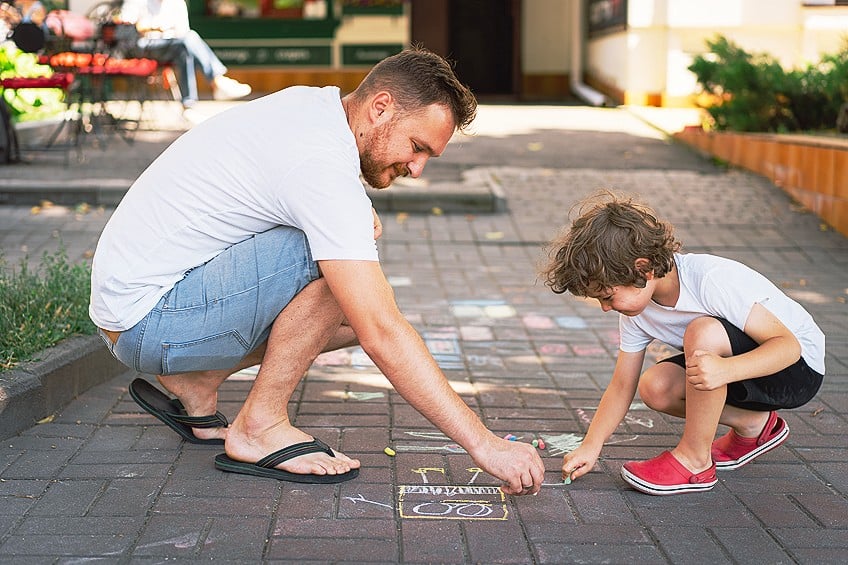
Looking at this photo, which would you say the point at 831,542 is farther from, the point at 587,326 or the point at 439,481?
the point at 587,326

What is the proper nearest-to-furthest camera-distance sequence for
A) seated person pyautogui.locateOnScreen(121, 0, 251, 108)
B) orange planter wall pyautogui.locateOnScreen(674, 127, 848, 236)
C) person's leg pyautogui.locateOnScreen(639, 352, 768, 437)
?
1. person's leg pyautogui.locateOnScreen(639, 352, 768, 437)
2. orange planter wall pyautogui.locateOnScreen(674, 127, 848, 236)
3. seated person pyautogui.locateOnScreen(121, 0, 251, 108)

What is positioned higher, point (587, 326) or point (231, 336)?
point (231, 336)

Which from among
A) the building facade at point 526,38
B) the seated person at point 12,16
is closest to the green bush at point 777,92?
the building facade at point 526,38

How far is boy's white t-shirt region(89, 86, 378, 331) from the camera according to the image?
2.72m

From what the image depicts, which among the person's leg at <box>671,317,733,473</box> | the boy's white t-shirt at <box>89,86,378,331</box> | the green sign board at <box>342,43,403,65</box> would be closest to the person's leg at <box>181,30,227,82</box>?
the green sign board at <box>342,43,403,65</box>

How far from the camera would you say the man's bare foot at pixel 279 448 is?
295 cm

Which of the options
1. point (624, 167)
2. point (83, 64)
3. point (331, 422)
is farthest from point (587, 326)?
point (83, 64)

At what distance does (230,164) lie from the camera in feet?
9.20

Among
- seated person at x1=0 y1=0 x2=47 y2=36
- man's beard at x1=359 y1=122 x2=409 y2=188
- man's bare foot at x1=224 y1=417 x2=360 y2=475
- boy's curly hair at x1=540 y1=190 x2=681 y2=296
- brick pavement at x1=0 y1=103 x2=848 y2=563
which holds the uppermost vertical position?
seated person at x1=0 y1=0 x2=47 y2=36

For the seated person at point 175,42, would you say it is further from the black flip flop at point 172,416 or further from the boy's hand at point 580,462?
the boy's hand at point 580,462

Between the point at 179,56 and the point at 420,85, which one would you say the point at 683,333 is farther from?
the point at 179,56

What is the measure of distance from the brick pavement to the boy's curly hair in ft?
2.01

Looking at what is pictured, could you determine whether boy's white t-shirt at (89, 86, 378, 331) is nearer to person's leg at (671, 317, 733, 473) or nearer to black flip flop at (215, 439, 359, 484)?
black flip flop at (215, 439, 359, 484)

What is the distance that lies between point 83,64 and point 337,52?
7228 millimetres
